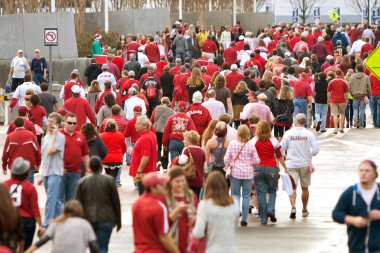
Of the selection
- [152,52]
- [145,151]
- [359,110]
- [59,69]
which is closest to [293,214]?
[145,151]

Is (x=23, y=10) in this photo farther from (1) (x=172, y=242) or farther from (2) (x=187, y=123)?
(1) (x=172, y=242)

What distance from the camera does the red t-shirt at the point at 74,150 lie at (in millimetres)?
18609

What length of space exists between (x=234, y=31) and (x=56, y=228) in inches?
1914

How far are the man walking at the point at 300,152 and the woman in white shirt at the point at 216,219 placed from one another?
7448 mm

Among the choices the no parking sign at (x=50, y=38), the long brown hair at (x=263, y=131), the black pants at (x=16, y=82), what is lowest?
the black pants at (x=16, y=82)

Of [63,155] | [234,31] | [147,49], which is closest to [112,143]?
[63,155]

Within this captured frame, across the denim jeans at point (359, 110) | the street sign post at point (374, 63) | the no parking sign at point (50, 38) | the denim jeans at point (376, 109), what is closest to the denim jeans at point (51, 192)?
the street sign post at point (374, 63)

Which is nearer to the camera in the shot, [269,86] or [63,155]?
[63,155]

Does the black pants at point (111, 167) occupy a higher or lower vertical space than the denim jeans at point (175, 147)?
lower

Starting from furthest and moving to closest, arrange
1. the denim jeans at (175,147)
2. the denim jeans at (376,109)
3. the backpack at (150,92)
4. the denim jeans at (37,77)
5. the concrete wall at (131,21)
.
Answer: the concrete wall at (131,21), the denim jeans at (37,77), the denim jeans at (376,109), the backpack at (150,92), the denim jeans at (175,147)

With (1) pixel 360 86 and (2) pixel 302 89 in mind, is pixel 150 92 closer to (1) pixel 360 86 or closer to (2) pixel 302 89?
(2) pixel 302 89

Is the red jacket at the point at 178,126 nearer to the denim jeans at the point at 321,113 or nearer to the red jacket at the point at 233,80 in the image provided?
the red jacket at the point at 233,80

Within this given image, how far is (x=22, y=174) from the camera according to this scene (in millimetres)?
14922

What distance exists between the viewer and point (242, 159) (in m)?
19.1
